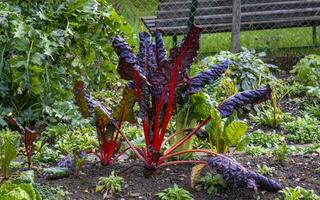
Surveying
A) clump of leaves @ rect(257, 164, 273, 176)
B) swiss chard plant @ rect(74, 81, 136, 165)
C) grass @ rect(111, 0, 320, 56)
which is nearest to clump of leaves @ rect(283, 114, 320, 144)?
clump of leaves @ rect(257, 164, 273, 176)

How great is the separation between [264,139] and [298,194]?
59.8 inches

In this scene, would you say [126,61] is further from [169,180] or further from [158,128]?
[169,180]

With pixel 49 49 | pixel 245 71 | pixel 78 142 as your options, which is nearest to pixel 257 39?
pixel 245 71

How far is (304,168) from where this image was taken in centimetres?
416

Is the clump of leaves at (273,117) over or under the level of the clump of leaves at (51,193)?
over

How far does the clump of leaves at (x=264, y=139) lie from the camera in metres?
5.01

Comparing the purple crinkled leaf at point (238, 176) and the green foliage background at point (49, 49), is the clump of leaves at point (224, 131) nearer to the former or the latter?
the purple crinkled leaf at point (238, 176)

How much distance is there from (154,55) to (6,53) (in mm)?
1873

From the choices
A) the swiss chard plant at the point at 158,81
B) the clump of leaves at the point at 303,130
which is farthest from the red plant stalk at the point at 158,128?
the clump of leaves at the point at 303,130

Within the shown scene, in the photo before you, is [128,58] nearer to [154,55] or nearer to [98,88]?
[154,55]

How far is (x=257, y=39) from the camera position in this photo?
10242 mm

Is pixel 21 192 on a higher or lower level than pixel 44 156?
lower

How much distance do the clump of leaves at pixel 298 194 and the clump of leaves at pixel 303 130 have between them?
153 cm

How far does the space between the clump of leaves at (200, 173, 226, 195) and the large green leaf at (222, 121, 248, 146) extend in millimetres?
244
